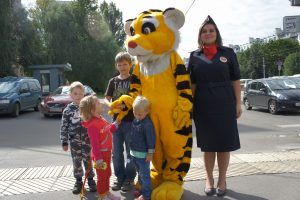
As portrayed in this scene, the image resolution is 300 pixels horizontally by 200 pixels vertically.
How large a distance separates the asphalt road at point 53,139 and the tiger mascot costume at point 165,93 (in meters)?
2.86

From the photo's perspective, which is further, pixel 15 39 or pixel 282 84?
pixel 15 39

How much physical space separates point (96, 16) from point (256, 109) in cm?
3478

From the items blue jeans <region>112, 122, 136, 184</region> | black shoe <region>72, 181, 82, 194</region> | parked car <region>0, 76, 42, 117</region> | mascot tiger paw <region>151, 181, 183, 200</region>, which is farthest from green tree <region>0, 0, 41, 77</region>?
mascot tiger paw <region>151, 181, 183, 200</region>

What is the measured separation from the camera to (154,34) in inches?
173

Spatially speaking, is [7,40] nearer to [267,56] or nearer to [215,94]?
[215,94]

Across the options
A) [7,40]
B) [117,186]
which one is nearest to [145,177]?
[117,186]

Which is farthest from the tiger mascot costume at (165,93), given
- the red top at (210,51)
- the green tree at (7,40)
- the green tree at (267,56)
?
the green tree at (267,56)

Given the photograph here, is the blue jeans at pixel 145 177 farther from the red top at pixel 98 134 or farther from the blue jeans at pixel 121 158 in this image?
the blue jeans at pixel 121 158

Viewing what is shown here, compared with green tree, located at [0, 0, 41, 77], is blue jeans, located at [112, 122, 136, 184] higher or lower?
lower

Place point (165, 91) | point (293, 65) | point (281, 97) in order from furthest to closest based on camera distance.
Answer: point (293, 65), point (281, 97), point (165, 91)

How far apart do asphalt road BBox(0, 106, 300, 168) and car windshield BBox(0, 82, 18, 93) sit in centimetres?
229

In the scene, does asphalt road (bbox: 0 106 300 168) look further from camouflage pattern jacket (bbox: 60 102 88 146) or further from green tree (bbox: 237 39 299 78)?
green tree (bbox: 237 39 299 78)

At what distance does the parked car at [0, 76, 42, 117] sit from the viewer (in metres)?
15.4

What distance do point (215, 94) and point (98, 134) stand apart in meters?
1.47
